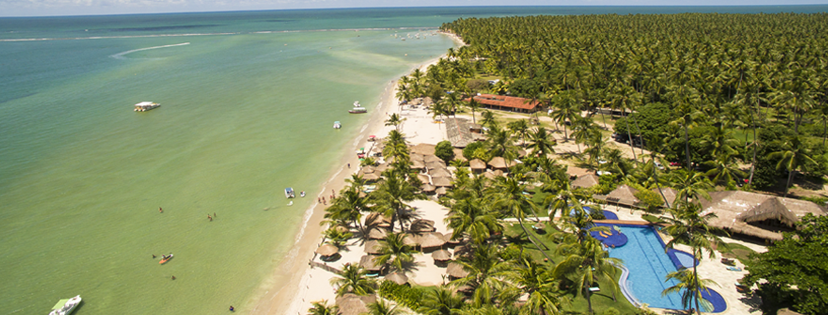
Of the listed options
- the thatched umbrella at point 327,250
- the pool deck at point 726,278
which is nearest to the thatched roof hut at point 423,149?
the thatched umbrella at point 327,250

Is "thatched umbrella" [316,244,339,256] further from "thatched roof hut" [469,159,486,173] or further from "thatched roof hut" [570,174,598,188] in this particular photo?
"thatched roof hut" [570,174,598,188]

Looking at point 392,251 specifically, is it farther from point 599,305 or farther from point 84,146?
point 84,146

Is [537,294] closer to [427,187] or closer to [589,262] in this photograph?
[589,262]

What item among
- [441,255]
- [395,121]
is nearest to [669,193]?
[441,255]

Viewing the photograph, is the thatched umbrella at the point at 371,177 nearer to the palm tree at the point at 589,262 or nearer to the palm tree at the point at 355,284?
the palm tree at the point at 355,284

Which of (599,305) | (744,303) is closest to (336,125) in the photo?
(599,305)
